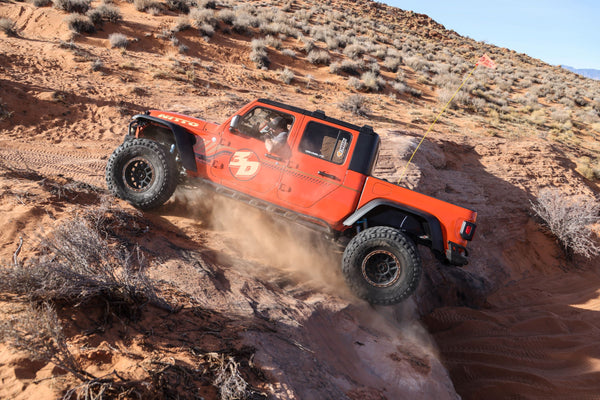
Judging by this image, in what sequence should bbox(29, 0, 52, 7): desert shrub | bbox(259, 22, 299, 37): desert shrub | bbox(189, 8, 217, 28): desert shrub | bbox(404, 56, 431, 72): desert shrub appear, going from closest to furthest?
1. bbox(29, 0, 52, 7): desert shrub
2. bbox(189, 8, 217, 28): desert shrub
3. bbox(259, 22, 299, 37): desert shrub
4. bbox(404, 56, 431, 72): desert shrub

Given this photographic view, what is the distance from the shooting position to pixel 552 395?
185 inches

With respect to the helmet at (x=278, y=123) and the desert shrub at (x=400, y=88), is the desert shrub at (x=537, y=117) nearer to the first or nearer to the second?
the desert shrub at (x=400, y=88)

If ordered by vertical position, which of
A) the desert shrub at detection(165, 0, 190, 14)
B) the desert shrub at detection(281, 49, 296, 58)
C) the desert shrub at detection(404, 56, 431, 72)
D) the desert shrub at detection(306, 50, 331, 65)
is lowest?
the desert shrub at detection(281, 49, 296, 58)

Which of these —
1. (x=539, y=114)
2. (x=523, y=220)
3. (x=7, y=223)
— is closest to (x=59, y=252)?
(x=7, y=223)

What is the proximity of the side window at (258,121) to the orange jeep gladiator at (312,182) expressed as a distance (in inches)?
0.6

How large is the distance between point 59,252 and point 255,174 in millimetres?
2656

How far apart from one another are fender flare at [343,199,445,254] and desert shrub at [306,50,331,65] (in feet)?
53.0

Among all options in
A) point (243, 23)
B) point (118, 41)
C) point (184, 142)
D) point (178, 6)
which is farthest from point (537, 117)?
point (184, 142)

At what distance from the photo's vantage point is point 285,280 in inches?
190

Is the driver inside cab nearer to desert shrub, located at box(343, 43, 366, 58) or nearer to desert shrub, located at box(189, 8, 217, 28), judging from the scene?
desert shrub, located at box(189, 8, 217, 28)

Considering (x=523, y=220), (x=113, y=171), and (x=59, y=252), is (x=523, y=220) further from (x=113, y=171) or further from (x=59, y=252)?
(x=59, y=252)

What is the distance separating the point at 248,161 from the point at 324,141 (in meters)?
1.11

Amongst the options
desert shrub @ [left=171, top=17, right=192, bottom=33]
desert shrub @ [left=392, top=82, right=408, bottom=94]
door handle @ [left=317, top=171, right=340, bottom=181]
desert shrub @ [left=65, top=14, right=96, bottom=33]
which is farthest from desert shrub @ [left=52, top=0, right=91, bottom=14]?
door handle @ [left=317, top=171, right=340, bottom=181]

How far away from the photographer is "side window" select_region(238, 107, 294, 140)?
5.15m
